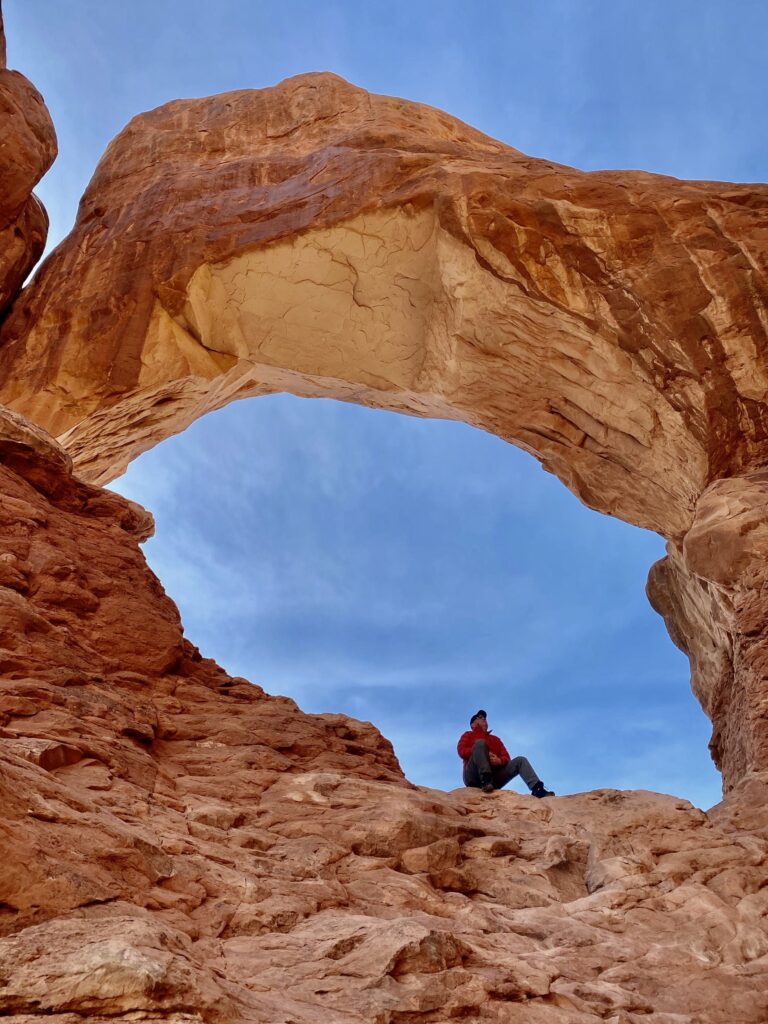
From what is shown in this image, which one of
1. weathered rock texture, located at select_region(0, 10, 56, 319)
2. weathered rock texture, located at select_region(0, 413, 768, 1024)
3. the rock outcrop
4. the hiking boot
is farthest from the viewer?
weathered rock texture, located at select_region(0, 10, 56, 319)

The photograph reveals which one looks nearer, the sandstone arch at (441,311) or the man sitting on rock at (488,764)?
the man sitting on rock at (488,764)

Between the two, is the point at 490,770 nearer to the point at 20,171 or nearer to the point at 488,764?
the point at 488,764

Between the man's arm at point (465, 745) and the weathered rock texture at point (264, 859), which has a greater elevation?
the man's arm at point (465, 745)

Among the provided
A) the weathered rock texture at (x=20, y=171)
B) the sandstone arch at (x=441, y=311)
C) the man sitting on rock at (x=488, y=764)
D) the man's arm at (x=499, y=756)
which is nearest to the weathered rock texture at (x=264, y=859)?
the man sitting on rock at (x=488, y=764)

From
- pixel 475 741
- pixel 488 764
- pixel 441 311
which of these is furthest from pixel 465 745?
pixel 441 311

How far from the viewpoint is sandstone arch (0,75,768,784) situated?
476 inches

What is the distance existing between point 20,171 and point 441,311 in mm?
7523

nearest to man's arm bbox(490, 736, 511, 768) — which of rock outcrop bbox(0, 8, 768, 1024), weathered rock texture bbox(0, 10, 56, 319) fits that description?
rock outcrop bbox(0, 8, 768, 1024)

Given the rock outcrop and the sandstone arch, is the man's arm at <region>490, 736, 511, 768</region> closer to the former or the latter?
the rock outcrop

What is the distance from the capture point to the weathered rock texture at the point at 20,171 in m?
14.8

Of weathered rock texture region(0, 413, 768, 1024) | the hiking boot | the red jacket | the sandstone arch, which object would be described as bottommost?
weathered rock texture region(0, 413, 768, 1024)

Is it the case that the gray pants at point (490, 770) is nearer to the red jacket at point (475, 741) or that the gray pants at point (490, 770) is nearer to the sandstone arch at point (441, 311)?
the red jacket at point (475, 741)

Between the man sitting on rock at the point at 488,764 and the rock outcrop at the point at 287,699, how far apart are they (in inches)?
50.5

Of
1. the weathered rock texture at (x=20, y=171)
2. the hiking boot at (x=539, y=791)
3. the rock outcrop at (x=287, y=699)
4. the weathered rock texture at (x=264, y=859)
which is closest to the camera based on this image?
the weathered rock texture at (x=264, y=859)
